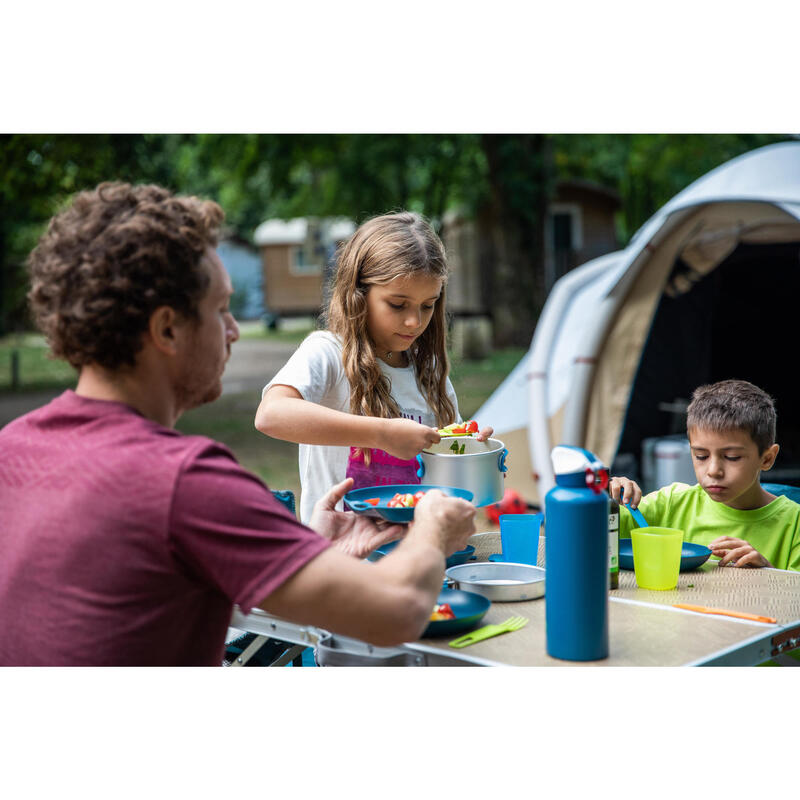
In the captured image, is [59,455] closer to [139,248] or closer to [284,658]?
[139,248]

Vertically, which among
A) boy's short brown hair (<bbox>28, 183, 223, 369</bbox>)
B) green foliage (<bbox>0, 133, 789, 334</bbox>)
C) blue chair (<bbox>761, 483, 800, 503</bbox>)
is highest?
green foliage (<bbox>0, 133, 789, 334</bbox>)

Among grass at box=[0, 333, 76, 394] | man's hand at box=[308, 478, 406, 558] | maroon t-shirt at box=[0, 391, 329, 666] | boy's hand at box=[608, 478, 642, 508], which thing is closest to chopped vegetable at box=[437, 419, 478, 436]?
man's hand at box=[308, 478, 406, 558]

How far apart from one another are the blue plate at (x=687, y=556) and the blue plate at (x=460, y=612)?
46 cm

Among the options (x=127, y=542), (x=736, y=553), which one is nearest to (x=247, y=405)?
(x=736, y=553)

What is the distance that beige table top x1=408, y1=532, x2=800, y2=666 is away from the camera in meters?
1.55

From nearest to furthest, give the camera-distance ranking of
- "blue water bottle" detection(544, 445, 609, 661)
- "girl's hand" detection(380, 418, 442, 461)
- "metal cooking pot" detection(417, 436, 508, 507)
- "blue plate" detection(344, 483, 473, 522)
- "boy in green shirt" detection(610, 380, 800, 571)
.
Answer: "blue water bottle" detection(544, 445, 609, 661) < "blue plate" detection(344, 483, 473, 522) < "metal cooking pot" detection(417, 436, 508, 507) < "girl's hand" detection(380, 418, 442, 461) < "boy in green shirt" detection(610, 380, 800, 571)

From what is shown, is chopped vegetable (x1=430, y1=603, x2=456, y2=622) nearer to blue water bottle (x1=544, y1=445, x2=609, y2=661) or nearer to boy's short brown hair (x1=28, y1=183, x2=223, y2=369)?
blue water bottle (x1=544, y1=445, x2=609, y2=661)

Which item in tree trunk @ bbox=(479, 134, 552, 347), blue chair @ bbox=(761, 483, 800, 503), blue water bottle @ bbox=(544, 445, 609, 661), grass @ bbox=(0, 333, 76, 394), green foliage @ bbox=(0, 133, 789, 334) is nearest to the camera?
blue water bottle @ bbox=(544, 445, 609, 661)

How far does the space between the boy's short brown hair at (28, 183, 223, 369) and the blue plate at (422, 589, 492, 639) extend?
695mm

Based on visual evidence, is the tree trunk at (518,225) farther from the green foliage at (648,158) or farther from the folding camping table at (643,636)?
the folding camping table at (643,636)

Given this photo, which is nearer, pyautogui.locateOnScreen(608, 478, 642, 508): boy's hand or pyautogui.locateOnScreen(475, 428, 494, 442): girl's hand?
pyautogui.locateOnScreen(475, 428, 494, 442): girl's hand

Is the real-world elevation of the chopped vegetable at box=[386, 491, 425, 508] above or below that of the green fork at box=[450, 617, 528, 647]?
above

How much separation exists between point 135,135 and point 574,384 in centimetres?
634

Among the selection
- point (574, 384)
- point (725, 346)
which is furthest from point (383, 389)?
point (725, 346)
